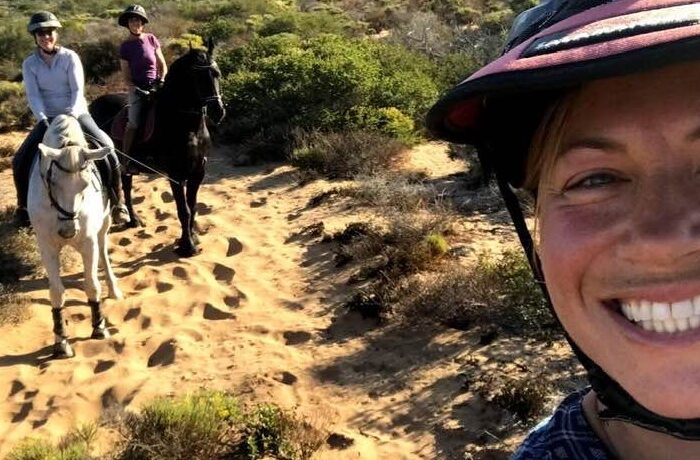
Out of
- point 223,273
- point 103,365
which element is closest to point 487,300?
point 223,273

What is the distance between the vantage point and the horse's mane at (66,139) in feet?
16.8

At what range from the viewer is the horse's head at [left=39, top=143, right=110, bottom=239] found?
16.8 feet

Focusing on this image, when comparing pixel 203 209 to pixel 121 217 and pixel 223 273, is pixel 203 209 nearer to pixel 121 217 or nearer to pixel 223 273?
pixel 121 217

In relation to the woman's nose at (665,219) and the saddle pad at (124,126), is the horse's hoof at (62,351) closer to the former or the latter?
the saddle pad at (124,126)

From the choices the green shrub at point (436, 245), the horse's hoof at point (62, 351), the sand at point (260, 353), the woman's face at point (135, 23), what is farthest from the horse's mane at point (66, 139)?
the green shrub at point (436, 245)

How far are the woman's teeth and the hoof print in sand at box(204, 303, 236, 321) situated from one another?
207 inches

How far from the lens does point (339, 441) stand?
423 centimetres

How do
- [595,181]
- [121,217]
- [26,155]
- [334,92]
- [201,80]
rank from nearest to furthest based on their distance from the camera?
[595,181], [26,155], [201,80], [121,217], [334,92]

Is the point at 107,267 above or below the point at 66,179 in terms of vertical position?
below

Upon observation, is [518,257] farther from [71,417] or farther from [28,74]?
[28,74]


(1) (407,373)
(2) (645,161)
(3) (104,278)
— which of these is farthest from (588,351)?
(3) (104,278)

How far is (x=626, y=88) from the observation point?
3.35ft

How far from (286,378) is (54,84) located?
3457 mm

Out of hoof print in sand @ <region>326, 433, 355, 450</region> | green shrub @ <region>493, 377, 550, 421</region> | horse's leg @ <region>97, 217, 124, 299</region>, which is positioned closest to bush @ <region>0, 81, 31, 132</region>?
horse's leg @ <region>97, 217, 124, 299</region>
